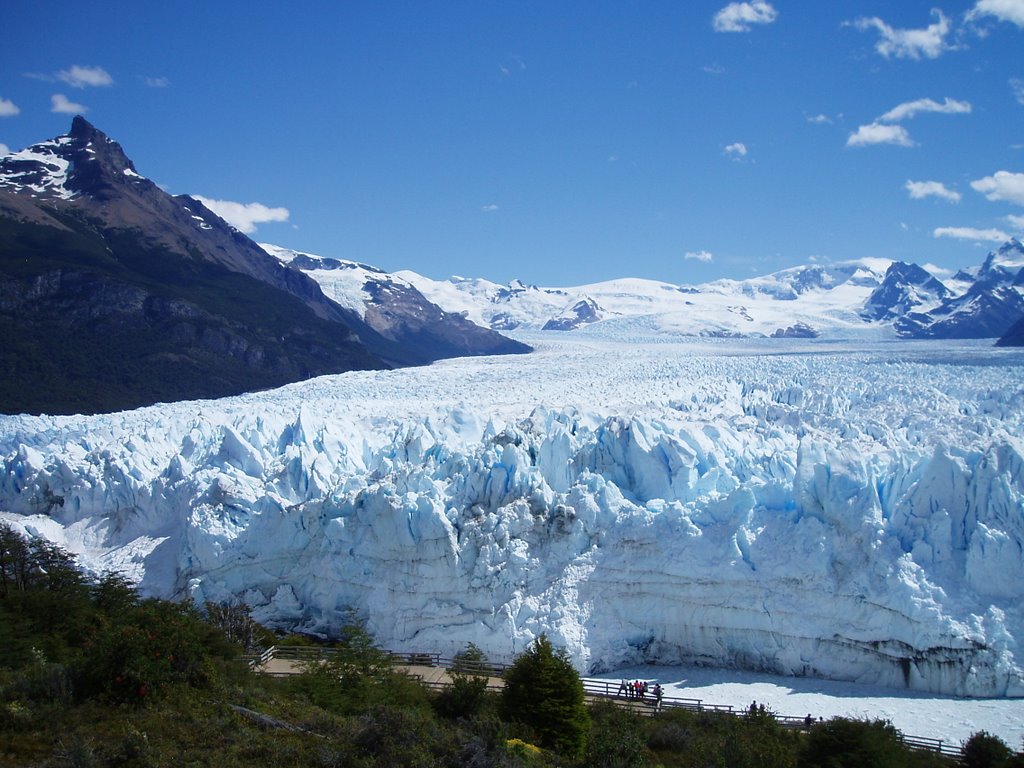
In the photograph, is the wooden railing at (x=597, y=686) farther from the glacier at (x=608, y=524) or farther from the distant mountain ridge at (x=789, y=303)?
the distant mountain ridge at (x=789, y=303)

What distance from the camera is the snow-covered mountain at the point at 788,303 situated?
118 meters

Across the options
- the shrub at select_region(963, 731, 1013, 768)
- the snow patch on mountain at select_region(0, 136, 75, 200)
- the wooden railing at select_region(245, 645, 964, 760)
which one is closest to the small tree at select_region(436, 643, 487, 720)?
the wooden railing at select_region(245, 645, 964, 760)

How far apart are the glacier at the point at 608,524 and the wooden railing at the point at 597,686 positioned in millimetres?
618

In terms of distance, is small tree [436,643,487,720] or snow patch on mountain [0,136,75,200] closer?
small tree [436,643,487,720]

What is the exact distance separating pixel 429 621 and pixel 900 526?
11198 millimetres

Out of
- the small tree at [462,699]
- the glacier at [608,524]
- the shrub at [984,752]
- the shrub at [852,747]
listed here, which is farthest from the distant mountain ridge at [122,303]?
the shrub at [984,752]

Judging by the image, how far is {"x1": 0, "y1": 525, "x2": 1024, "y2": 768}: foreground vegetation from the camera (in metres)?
11.1

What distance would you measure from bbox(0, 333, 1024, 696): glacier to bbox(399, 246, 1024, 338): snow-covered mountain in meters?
79.7

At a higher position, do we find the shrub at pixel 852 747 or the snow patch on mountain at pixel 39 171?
the snow patch on mountain at pixel 39 171

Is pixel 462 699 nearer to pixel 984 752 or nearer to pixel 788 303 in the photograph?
pixel 984 752

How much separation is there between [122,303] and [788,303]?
397 feet

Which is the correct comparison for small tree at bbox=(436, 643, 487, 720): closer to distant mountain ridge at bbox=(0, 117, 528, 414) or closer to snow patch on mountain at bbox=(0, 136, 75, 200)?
distant mountain ridge at bbox=(0, 117, 528, 414)

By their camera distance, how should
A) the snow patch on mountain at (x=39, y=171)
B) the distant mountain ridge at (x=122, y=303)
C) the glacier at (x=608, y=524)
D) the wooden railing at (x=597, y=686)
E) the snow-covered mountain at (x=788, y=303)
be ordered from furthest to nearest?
the snow-covered mountain at (x=788, y=303) → the snow patch on mountain at (x=39, y=171) → the distant mountain ridge at (x=122, y=303) → the glacier at (x=608, y=524) → the wooden railing at (x=597, y=686)

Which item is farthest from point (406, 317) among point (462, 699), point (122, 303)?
point (462, 699)
